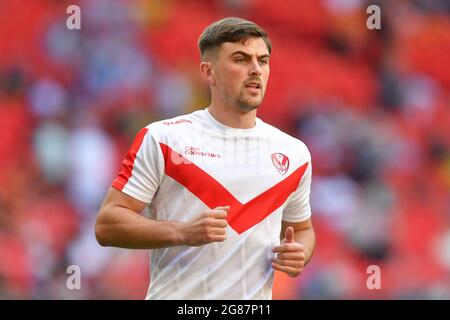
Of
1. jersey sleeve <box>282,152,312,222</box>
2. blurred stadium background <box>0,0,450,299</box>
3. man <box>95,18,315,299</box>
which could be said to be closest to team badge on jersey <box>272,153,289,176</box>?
man <box>95,18,315,299</box>

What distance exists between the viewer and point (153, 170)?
3598 mm

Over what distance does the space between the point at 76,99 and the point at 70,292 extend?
2.24 meters

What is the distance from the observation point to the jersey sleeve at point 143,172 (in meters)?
3.58

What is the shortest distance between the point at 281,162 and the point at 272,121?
5.47 meters

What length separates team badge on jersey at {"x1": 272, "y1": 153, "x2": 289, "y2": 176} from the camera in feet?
12.4

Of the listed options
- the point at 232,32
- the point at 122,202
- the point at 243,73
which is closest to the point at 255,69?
the point at 243,73

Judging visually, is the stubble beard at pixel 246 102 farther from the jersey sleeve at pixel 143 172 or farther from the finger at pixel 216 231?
the finger at pixel 216 231

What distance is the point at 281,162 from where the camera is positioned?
150 inches

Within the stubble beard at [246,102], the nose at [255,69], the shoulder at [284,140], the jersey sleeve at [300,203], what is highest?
the nose at [255,69]

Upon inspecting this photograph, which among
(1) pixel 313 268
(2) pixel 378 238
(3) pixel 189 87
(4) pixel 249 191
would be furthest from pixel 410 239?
(4) pixel 249 191

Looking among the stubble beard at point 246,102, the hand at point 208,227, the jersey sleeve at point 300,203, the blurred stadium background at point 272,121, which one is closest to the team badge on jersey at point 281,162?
the jersey sleeve at point 300,203

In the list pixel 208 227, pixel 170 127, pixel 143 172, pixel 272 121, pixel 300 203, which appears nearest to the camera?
pixel 208 227

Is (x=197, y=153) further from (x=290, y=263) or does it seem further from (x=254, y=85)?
(x=290, y=263)

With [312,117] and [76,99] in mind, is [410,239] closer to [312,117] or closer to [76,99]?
[312,117]
